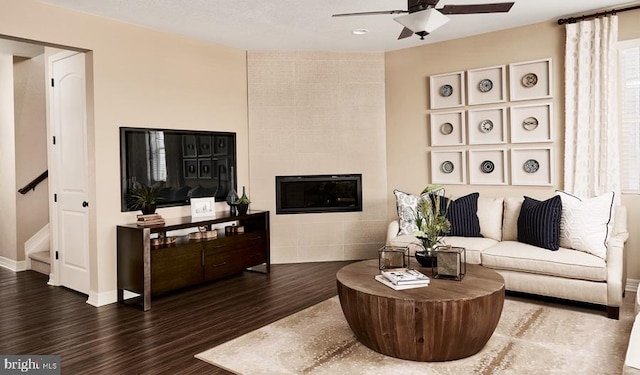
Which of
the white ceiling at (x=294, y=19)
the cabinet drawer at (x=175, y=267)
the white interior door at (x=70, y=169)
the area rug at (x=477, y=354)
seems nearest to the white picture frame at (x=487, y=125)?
the white ceiling at (x=294, y=19)

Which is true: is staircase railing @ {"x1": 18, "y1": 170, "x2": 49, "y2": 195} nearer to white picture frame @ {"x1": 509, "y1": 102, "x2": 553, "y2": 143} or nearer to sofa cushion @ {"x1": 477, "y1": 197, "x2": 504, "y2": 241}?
sofa cushion @ {"x1": 477, "y1": 197, "x2": 504, "y2": 241}

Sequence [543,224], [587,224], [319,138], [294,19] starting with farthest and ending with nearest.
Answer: [319,138]
[294,19]
[543,224]
[587,224]

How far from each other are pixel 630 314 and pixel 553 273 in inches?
24.4

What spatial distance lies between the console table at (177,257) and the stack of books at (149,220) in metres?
0.05

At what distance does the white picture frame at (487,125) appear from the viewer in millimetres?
4902

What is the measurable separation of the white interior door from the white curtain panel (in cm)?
481

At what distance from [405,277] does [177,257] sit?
2.30 metres

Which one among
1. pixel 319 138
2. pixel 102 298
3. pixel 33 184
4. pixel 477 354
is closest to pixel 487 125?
pixel 319 138

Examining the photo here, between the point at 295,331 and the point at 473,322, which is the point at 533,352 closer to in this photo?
the point at 473,322

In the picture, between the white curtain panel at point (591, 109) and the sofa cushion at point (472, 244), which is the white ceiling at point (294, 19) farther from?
the sofa cushion at point (472, 244)

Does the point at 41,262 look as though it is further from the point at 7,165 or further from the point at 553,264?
the point at 553,264

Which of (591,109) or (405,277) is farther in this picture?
(591,109)

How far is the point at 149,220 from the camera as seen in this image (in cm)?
398

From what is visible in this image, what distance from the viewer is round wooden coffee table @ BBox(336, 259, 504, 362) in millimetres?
2524
